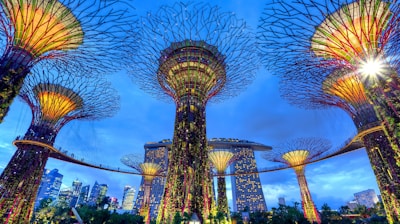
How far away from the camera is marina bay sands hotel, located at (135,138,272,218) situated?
6819 cm

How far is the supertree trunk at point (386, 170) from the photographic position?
55.7 feet

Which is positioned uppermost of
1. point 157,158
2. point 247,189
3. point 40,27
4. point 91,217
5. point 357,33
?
point 157,158

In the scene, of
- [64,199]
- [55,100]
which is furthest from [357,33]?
[64,199]

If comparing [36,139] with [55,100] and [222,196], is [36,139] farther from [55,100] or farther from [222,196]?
[222,196]

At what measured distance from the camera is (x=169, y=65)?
→ 69.4ft

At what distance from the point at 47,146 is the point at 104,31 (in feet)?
51.2

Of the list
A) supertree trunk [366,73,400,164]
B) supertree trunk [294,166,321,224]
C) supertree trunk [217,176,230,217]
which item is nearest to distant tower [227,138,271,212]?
supertree trunk [294,166,321,224]

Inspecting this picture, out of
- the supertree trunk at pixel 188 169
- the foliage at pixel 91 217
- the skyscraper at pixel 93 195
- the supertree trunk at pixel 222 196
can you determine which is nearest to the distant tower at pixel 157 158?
the foliage at pixel 91 217

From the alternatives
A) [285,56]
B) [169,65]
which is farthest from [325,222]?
[169,65]

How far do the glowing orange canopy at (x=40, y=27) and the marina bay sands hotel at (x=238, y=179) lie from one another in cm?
5841

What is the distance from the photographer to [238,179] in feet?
240

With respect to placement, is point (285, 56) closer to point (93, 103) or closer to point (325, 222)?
point (93, 103)

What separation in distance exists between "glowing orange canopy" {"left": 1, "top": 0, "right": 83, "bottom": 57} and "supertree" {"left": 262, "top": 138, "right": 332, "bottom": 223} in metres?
33.3

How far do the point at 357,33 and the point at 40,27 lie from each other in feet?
60.8
